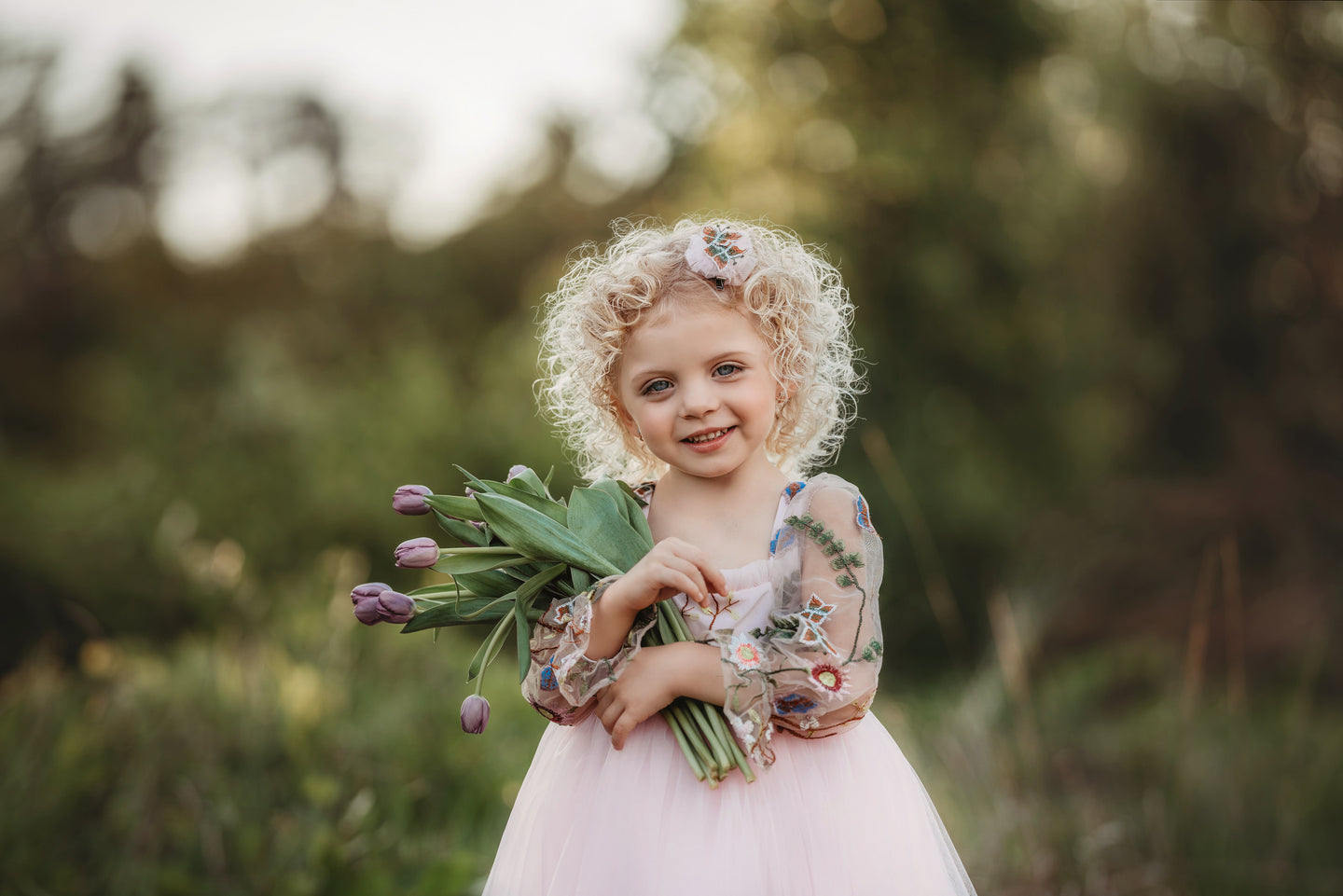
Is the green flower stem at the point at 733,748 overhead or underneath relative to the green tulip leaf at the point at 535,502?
underneath

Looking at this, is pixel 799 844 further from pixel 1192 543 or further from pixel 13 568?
pixel 1192 543

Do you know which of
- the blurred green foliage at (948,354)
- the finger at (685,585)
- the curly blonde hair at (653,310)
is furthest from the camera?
the blurred green foliage at (948,354)

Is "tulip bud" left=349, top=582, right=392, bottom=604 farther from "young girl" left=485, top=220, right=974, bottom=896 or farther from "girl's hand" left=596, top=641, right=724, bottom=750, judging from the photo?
"girl's hand" left=596, top=641, right=724, bottom=750

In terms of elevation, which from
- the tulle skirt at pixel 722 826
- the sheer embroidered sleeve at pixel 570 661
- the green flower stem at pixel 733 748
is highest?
the sheer embroidered sleeve at pixel 570 661

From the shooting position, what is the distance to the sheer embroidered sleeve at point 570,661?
1698mm

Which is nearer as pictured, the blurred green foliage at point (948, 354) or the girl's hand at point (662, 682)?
the girl's hand at point (662, 682)

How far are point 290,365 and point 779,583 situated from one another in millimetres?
8351

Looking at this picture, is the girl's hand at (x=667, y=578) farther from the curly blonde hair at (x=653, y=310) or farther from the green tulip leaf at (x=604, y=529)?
the curly blonde hair at (x=653, y=310)

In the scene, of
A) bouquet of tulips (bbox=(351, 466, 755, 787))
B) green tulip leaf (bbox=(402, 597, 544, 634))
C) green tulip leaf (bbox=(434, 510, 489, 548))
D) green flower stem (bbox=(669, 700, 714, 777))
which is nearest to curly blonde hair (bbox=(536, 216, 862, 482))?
bouquet of tulips (bbox=(351, 466, 755, 787))

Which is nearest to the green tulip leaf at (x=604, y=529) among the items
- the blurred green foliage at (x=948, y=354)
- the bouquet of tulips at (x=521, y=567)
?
the bouquet of tulips at (x=521, y=567)

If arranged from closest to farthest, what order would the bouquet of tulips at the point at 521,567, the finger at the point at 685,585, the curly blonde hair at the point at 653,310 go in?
the finger at the point at 685,585
the bouquet of tulips at the point at 521,567
the curly blonde hair at the point at 653,310

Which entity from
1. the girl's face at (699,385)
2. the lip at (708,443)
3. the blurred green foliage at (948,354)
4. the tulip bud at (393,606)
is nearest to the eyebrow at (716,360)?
the girl's face at (699,385)

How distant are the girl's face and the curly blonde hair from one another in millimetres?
49

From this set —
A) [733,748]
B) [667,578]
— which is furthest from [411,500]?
[733,748]
